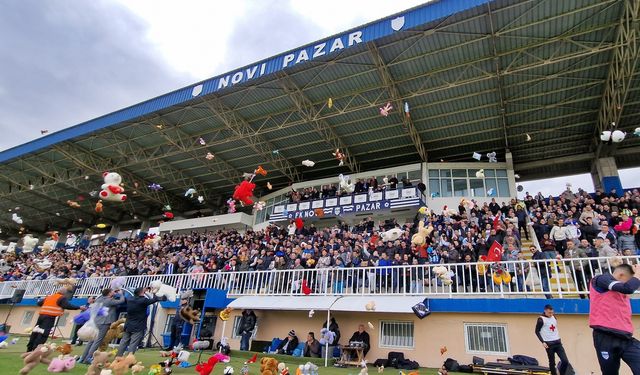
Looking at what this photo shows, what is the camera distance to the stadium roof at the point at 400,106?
13672 millimetres

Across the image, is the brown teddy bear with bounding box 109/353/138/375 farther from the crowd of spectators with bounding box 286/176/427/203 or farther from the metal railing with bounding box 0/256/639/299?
the crowd of spectators with bounding box 286/176/427/203

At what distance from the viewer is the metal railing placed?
335 inches

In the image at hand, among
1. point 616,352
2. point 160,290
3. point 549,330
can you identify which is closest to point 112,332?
point 160,290

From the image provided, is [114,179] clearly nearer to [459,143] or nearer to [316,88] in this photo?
[316,88]

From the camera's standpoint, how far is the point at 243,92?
1825 centimetres

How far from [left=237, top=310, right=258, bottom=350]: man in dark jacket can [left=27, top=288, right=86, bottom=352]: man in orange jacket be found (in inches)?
192

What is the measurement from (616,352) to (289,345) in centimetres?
818

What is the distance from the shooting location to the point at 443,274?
9.36 m

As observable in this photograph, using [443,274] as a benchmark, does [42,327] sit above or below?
below

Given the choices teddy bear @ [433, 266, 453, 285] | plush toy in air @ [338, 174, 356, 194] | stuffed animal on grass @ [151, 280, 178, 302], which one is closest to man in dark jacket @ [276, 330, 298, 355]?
stuffed animal on grass @ [151, 280, 178, 302]

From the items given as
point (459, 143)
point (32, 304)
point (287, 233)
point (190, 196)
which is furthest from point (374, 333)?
point (190, 196)

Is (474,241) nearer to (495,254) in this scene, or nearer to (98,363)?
(495,254)

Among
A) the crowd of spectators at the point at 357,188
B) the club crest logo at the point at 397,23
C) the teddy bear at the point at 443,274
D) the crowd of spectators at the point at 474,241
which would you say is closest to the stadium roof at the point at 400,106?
the club crest logo at the point at 397,23

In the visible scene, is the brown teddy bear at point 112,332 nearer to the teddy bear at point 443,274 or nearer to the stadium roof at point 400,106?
the teddy bear at point 443,274
